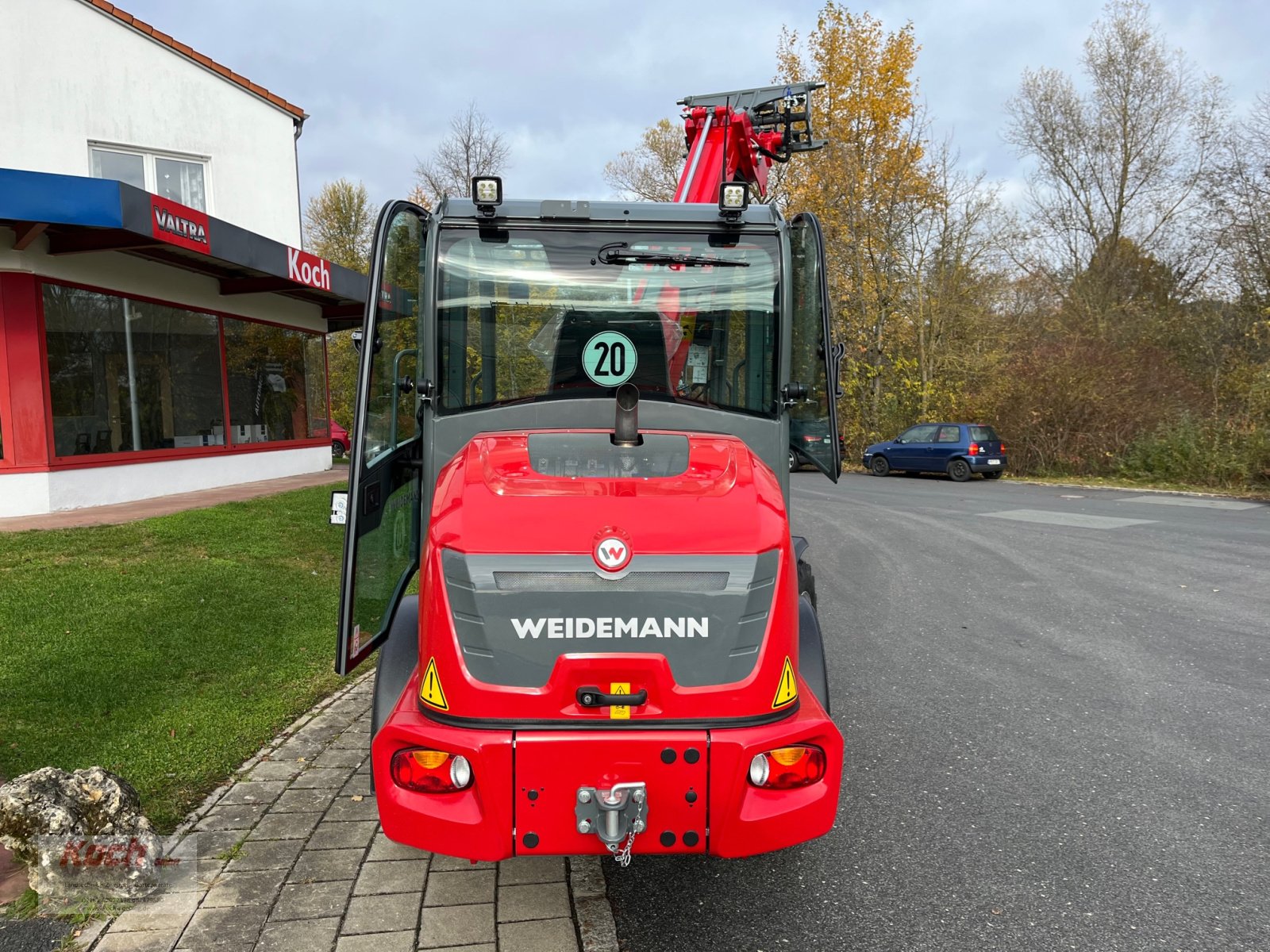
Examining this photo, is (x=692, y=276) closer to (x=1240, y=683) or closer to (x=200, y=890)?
(x=200, y=890)

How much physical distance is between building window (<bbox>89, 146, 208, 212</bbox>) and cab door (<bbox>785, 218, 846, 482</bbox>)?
1295 centimetres

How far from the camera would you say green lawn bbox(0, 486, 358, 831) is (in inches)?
164

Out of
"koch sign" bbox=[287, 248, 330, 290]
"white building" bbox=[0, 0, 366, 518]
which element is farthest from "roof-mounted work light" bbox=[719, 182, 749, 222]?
"koch sign" bbox=[287, 248, 330, 290]

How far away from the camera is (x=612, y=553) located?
8.50ft

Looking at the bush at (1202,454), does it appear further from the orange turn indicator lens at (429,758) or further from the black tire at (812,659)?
the orange turn indicator lens at (429,758)

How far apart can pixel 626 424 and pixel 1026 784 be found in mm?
2611

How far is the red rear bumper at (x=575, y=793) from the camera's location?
2475mm

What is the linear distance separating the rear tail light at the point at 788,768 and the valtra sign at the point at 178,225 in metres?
10.0

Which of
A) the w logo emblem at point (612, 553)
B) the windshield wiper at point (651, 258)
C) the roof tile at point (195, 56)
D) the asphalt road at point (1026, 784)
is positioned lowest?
the asphalt road at point (1026, 784)

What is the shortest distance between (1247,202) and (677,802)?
27.1 metres

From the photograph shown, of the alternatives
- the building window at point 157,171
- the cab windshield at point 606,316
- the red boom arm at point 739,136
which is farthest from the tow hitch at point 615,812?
the building window at point 157,171

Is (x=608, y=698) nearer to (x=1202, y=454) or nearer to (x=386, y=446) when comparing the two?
(x=386, y=446)

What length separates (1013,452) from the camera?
2255 centimetres

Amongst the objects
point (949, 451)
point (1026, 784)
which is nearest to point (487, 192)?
point (1026, 784)
